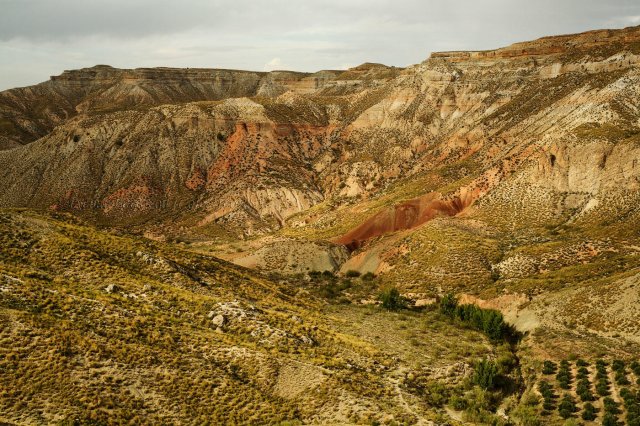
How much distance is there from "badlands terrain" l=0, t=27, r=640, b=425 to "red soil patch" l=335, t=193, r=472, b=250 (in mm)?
293

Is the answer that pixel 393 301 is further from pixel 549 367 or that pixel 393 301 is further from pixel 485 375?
pixel 485 375

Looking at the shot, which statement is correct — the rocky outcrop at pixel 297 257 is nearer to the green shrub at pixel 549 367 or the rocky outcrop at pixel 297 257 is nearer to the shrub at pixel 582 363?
the green shrub at pixel 549 367

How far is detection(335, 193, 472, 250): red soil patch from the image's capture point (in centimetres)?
7369

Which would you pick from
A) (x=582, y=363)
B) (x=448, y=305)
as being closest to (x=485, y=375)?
(x=582, y=363)

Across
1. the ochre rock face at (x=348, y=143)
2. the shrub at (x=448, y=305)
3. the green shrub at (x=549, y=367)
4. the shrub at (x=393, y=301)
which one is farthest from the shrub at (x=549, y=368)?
the ochre rock face at (x=348, y=143)

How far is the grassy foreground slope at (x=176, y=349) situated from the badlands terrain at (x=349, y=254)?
15 centimetres

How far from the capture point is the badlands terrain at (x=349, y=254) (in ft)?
96.4

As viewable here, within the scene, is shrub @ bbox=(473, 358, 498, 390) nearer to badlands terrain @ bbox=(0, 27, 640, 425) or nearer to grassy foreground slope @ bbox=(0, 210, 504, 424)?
badlands terrain @ bbox=(0, 27, 640, 425)

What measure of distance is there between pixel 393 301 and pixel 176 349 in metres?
25.8

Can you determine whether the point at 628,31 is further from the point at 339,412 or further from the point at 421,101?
the point at 339,412

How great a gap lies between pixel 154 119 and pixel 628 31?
91790mm

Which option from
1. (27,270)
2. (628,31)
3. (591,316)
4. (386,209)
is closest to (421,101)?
(628,31)

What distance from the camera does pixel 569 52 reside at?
10188 centimetres

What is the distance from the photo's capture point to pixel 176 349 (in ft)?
104
